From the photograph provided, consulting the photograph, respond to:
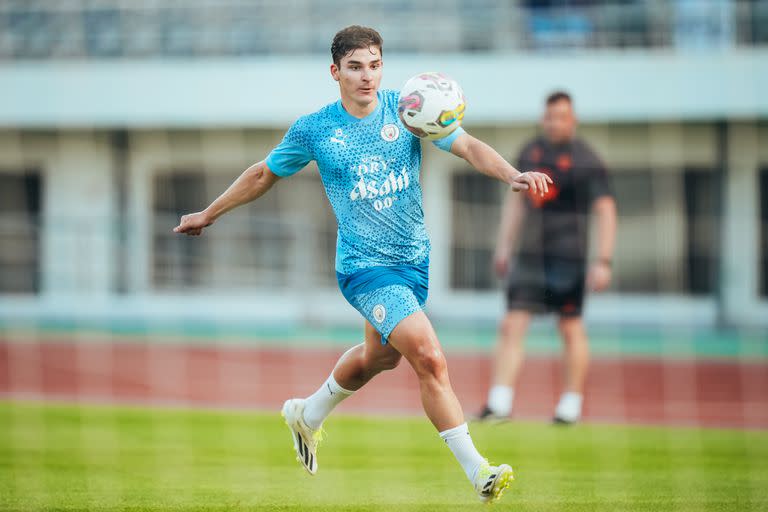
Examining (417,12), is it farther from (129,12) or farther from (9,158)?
(9,158)

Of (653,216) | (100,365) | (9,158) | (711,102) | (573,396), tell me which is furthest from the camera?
(9,158)

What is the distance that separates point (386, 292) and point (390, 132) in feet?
2.62

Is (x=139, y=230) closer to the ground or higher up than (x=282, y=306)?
higher up

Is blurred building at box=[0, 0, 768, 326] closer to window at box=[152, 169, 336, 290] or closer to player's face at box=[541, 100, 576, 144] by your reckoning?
window at box=[152, 169, 336, 290]

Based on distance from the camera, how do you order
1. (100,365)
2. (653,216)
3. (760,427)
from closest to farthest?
1. (760,427)
2. (100,365)
3. (653,216)

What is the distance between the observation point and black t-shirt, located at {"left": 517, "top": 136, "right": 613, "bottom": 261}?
8.45 meters

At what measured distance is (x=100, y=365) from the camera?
14.1 m

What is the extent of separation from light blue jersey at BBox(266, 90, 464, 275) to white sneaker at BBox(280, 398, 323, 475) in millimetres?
1119

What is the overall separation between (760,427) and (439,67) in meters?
11.1

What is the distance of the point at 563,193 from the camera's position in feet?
28.3

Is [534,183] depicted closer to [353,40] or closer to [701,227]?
[353,40]

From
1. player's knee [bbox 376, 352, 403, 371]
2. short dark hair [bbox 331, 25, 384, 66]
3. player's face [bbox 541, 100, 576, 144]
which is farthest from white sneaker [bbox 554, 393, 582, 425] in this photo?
short dark hair [bbox 331, 25, 384, 66]

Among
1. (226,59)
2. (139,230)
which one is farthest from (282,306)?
(226,59)

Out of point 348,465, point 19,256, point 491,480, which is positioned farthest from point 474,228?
point 491,480
